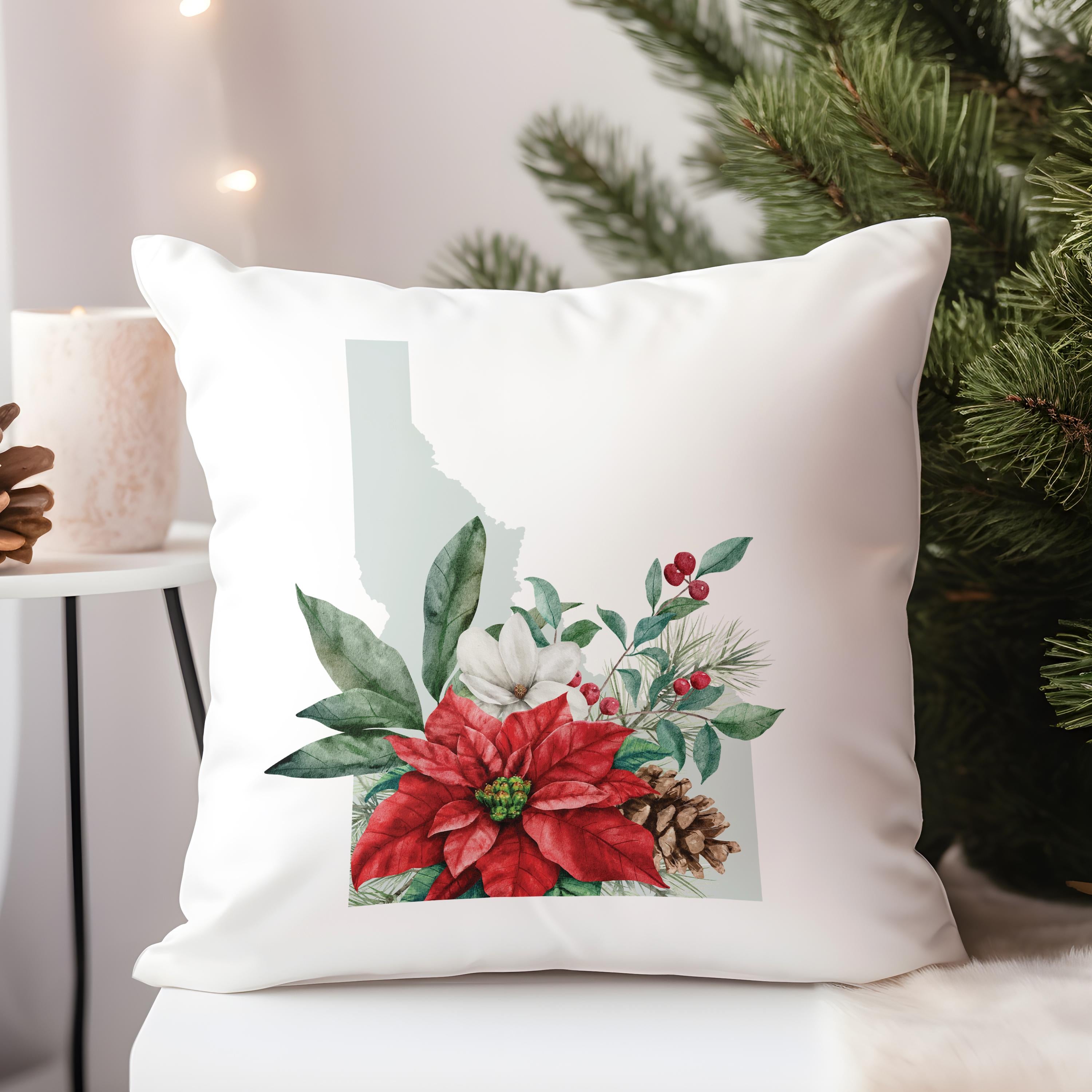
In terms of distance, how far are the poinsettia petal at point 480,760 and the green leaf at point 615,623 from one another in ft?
0.32

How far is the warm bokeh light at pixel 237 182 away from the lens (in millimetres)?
1065

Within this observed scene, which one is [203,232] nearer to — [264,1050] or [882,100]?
[882,100]

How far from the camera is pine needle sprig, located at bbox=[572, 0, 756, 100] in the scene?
87 cm

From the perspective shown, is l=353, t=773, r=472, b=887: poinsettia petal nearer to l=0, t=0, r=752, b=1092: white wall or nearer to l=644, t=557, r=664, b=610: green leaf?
l=644, t=557, r=664, b=610: green leaf

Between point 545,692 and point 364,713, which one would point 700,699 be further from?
point 364,713

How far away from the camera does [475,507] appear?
0.57 meters

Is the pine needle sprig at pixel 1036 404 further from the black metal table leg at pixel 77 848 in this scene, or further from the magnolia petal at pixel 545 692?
the black metal table leg at pixel 77 848

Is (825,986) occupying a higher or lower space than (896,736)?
lower

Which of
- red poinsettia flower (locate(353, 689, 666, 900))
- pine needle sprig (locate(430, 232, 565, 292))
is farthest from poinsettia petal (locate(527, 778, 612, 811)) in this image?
pine needle sprig (locate(430, 232, 565, 292))

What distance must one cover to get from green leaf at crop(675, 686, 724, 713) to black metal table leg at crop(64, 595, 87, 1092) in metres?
0.66

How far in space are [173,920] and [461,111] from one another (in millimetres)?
997

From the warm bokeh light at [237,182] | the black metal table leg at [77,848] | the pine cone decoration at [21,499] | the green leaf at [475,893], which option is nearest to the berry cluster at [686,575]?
the green leaf at [475,893]

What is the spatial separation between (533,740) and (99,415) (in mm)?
527

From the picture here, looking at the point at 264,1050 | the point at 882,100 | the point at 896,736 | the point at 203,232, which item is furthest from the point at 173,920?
the point at 882,100
